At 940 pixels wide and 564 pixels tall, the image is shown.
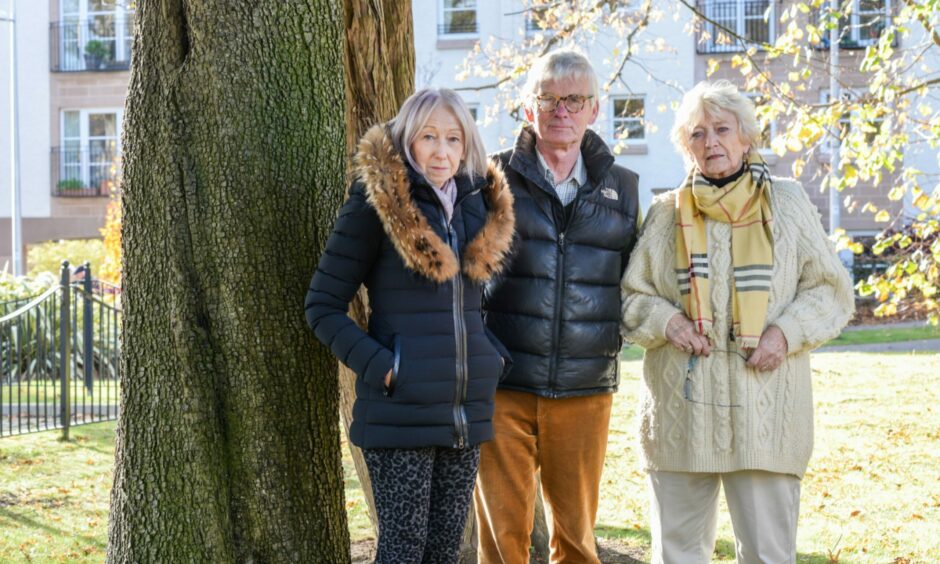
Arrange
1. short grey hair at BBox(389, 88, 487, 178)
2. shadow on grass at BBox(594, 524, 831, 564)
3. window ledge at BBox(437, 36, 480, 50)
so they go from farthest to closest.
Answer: window ledge at BBox(437, 36, 480, 50) → shadow on grass at BBox(594, 524, 831, 564) → short grey hair at BBox(389, 88, 487, 178)

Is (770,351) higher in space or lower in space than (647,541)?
higher

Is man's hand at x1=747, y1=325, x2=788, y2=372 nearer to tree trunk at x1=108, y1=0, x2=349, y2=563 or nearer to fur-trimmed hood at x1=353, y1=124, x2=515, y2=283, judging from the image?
fur-trimmed hood at x1=353, y1=124, x2=515, y2=283

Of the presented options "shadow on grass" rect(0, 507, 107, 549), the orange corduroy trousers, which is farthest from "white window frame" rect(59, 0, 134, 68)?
the orange corduroy trousers

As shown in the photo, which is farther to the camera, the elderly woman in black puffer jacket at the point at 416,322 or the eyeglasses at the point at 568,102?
the eyeglasses at the point at 568,102

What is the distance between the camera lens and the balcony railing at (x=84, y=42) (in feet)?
96.5

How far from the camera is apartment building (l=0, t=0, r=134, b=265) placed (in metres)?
29.1

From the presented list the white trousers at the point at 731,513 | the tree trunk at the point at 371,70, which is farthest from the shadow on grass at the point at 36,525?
the white trousers at the point at 731,513

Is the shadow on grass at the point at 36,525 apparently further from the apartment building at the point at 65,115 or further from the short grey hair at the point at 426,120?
the apartment building at the point at 65,115

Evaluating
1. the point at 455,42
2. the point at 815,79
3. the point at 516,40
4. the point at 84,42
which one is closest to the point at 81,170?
the point at 84,42

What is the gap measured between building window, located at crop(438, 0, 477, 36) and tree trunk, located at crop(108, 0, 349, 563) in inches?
912

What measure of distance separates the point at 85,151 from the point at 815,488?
2510cm

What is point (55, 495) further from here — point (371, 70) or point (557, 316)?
point (557, 316)

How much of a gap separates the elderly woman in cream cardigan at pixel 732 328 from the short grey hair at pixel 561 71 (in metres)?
0.39

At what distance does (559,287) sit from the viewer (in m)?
4.20
